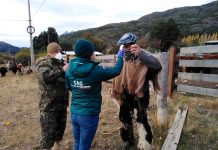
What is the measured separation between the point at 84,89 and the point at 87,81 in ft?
0.34

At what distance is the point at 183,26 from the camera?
298 feet

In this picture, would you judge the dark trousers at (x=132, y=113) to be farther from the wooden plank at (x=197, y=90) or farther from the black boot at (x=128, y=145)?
the wooden plank at (x=197, y=90)

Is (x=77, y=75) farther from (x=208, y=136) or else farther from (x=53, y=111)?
(x=208, y=136)

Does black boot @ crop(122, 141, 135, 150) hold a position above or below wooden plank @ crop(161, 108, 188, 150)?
below

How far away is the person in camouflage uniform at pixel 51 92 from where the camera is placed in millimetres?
5371

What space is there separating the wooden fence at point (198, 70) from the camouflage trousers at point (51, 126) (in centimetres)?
443

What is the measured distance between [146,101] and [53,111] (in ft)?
4.67

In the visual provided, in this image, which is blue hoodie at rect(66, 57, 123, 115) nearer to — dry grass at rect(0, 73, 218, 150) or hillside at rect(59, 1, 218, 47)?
dry grass at rect(0, 73, 218, 150)

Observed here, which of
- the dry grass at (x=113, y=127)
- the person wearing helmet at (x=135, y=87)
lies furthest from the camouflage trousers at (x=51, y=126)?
the person wearing helmet at (x=135, y=87)

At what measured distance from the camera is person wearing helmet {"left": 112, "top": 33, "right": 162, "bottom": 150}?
481 cm

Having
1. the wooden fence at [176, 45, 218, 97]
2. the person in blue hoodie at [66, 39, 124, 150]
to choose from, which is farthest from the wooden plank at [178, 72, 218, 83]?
the person in blue hoodie at [66, 39, 124, 150]

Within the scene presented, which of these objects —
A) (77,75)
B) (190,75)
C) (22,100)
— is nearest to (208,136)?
(77,75)

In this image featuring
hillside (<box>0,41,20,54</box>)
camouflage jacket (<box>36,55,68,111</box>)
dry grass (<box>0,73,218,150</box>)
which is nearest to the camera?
camouflage jacket (<box>36,55,68,111</box>)

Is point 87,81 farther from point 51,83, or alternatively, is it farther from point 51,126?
point 51,126
